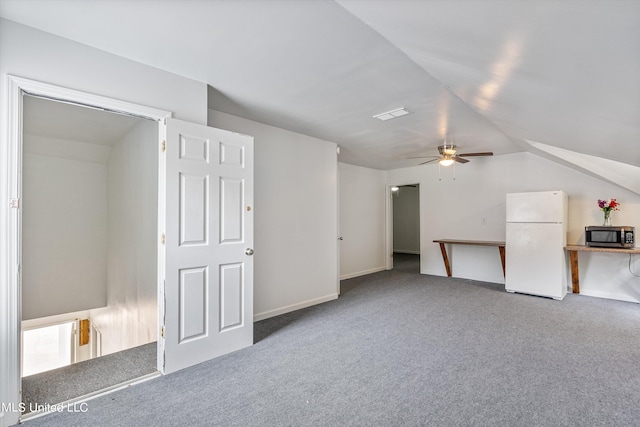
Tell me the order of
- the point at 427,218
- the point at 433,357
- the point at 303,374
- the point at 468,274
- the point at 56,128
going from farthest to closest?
the point at 427,218
the point at 468,274
the point at 56,128
the point at 433,357
the point at 303,374

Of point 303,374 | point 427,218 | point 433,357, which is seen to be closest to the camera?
point 303,374

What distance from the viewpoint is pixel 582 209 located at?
16.5 feet

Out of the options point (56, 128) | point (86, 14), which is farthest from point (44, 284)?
point (86, 14)

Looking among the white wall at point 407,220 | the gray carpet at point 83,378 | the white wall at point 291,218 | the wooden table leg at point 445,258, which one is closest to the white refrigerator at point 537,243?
the wooden table leg at point 445,258

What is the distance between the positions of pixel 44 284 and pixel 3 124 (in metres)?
3.54

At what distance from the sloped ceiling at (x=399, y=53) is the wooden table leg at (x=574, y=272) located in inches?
83.4

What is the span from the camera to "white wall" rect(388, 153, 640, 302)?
187 inches

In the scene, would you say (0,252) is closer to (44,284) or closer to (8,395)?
(8,395)

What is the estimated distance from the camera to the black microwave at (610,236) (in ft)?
14.1

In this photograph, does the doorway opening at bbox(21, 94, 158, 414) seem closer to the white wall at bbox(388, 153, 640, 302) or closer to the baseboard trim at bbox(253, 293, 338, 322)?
the baseboard trim at bbox(253, 293, 338, 322)

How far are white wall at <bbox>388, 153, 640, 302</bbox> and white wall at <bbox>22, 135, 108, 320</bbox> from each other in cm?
597

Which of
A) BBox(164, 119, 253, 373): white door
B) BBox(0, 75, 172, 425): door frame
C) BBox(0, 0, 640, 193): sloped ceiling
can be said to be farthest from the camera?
BBox(164, 119, 253, 373): white door

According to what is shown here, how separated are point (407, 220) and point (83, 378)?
955cm

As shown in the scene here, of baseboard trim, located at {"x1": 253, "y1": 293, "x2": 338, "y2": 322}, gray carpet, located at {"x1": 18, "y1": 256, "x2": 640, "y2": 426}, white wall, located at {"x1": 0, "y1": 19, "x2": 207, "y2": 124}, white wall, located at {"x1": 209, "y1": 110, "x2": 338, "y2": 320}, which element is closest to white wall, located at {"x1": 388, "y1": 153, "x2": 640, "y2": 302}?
gray carpet, located at {"x1": 18, "y1": 256, "x2": 640, "y2": 426}
